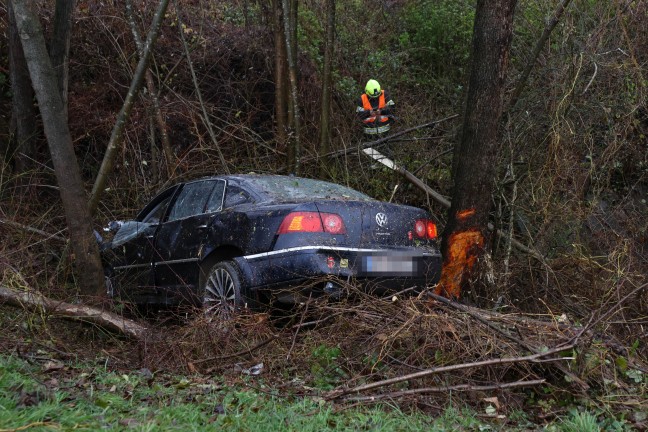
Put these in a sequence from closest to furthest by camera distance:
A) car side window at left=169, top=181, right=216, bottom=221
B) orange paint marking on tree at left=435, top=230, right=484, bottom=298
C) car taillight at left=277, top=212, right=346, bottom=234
→ car taillight at left=277, top=212, right=346, bottom=234 → car side window at left=169, top=181, right=216, bottom=221 → orange paint marking on tree at left=435, top=230, right=484, bottom=298

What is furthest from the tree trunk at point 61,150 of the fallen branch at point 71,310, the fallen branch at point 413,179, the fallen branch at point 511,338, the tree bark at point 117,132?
the fallen branch at point 413,179

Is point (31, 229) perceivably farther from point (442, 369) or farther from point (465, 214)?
point (442, 369)

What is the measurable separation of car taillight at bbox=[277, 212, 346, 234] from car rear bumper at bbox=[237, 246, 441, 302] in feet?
0.54

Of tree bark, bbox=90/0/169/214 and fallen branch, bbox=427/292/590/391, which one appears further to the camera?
tree bark, bbox=90/0/169/214

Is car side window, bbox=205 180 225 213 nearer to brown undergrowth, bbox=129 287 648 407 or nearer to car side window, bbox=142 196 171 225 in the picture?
car side window, bbox=142 196 171 225

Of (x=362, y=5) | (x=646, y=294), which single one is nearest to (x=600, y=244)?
(x=646, y=294)

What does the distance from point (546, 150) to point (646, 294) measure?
360 cm

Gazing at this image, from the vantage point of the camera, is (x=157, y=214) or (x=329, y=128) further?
(x=329, y=128)

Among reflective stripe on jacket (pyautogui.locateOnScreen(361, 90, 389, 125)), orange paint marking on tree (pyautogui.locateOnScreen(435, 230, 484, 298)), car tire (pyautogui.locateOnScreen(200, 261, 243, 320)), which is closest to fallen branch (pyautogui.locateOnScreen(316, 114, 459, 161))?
reflective stripe on jacket (pyautogui.locateOnScreen(361, 90, 389, 125))

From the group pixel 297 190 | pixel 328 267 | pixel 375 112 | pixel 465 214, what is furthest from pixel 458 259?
pixel 375 112

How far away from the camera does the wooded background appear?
9094mm

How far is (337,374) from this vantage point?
18.0 ft

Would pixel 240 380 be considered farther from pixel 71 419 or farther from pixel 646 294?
pixel 646 294

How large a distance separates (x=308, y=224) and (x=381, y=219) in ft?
2.26
